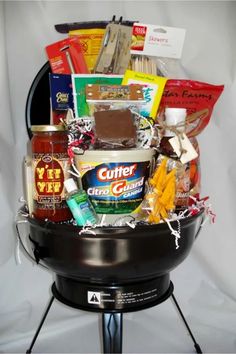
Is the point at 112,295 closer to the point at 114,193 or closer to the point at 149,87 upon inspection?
the point at 114,193

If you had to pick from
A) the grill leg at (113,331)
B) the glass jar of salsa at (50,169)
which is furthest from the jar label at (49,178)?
the grill leg at (113,331)

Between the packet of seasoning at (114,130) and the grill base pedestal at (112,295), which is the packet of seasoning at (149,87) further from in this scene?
the grill base pedestal at (112,295)

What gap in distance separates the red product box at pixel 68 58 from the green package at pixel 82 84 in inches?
2.9

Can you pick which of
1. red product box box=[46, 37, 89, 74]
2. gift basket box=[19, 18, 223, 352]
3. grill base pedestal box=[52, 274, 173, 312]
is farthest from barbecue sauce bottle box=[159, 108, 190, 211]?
red product box box=[46, 37, 89, 74]

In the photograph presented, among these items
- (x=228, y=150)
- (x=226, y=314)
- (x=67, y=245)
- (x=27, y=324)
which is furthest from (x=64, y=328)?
(x=228, y=150)

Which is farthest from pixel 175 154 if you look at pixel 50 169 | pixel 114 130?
pixel 50 169

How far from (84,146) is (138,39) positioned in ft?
1.20

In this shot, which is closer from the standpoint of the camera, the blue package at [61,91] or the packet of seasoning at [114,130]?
the packet of seasoning at [114,130]

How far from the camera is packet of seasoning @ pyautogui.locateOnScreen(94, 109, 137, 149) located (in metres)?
0.81

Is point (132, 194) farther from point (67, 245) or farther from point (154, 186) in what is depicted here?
point (67, 245)

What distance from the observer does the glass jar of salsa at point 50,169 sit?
80 cm

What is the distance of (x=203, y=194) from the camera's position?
4.08 ft

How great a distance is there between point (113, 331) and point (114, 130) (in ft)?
1.42

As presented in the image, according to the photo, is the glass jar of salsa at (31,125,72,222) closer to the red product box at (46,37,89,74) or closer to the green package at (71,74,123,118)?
the green package at (71,74,123,118)
